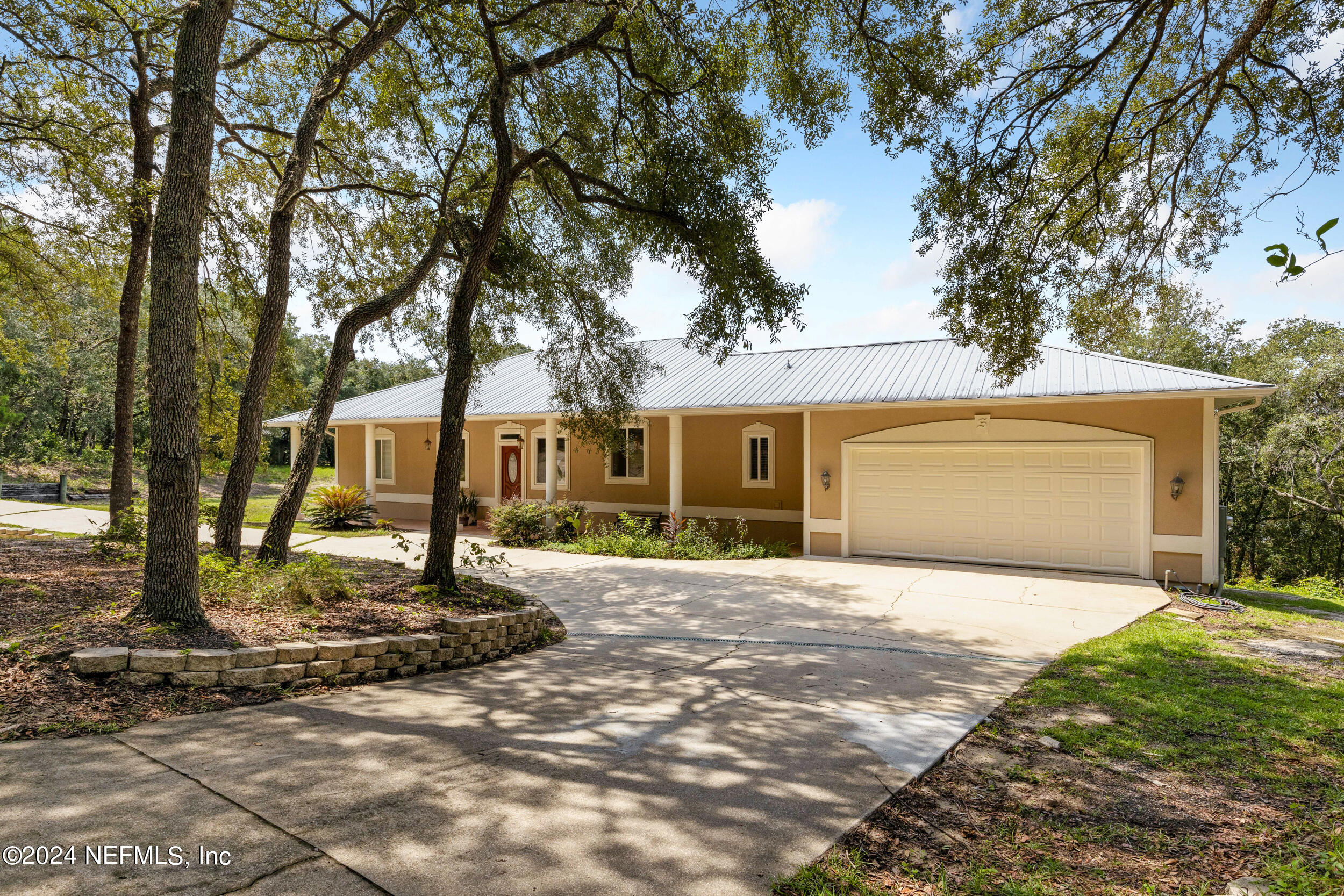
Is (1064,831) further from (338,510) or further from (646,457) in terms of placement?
(338,510)

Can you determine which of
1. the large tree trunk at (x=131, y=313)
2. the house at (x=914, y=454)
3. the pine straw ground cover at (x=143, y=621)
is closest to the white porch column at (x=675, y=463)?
the house at (x=914, y=454)

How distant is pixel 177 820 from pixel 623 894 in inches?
73.3

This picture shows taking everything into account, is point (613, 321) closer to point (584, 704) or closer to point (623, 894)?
point (584, 704)

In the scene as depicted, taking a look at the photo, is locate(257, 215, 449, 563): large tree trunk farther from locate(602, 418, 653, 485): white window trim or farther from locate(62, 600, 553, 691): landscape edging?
locate(602, 418, 653, 485): white window trim

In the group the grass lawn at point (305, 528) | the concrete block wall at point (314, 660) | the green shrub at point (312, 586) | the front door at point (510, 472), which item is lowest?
the grass lawn at point (305, 528)

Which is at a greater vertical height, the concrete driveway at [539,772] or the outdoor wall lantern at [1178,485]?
the outdoor wall lantern at [1178,485]

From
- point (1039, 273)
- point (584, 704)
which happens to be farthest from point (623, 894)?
point (1039, 273)

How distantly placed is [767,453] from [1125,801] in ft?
38.2

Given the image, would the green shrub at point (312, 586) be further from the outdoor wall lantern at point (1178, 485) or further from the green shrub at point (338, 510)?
the outdoor wall lantern at point (1178, 485)

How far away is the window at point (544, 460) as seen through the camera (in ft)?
57.2

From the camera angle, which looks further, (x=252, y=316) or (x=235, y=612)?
(x=252, y=316)

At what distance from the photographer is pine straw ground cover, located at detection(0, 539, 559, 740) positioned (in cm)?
407

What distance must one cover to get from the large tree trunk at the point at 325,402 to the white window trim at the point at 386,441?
11.8 m

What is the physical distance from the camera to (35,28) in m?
8.67
